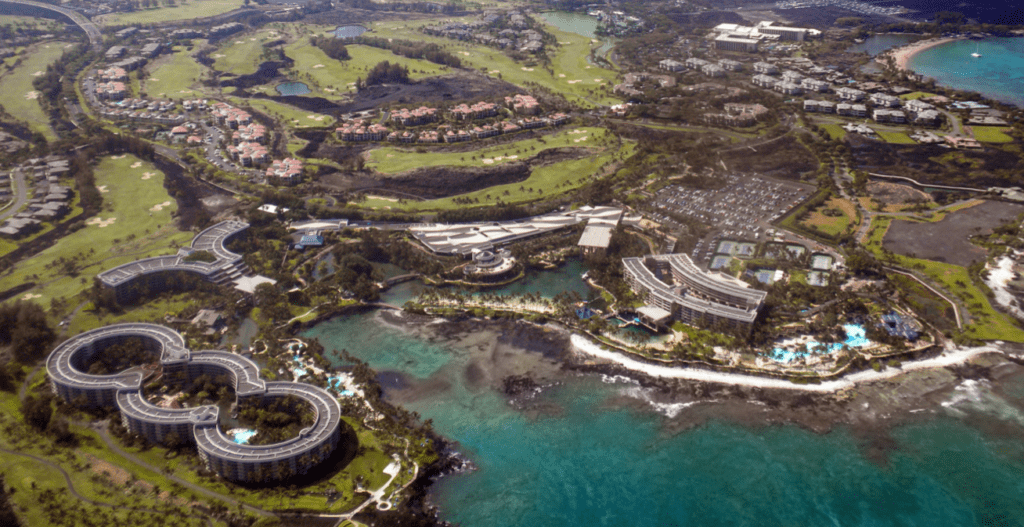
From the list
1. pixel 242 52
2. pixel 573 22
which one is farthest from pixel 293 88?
pixel 573 22

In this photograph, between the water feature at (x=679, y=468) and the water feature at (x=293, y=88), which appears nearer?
the water feature at (x=679, y=468)

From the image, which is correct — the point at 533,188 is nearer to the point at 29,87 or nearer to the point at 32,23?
the point at 29,87

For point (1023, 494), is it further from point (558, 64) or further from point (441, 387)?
point (558, 64)

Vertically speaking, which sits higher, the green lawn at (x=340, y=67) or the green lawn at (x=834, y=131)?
the green lawn at (x=834, y=131)

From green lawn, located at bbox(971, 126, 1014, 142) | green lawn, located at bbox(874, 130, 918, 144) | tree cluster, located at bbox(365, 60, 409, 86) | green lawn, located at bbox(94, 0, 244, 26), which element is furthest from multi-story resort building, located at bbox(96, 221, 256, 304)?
green lawn, located at bbox(94, 0, 244, 26)

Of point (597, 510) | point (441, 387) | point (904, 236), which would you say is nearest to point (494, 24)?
point (904, 236)

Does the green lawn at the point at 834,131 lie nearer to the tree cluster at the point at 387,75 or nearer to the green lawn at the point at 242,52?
the tree cluster at the point at 387,75

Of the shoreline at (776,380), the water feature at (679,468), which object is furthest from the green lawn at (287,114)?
the shoreline at (776,380)
